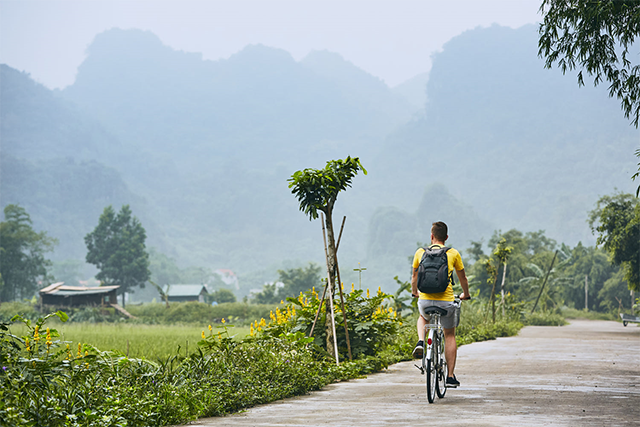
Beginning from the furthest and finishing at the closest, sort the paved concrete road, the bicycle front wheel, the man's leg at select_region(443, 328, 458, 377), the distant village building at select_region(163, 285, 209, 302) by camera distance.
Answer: the distant village building at select_region(163, 285, 209, 302) < the man's leg at select_region(443, 328, 458, 377) < the bicycle front wheel < the paved concrete road

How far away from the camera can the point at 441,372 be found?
6.72m

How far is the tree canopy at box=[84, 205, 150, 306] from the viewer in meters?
83.8

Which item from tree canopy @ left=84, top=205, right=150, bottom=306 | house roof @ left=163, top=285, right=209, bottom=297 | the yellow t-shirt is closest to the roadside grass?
the yellow t-shirt

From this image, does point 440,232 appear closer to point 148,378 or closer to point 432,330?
point 432,330

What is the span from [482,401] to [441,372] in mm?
500

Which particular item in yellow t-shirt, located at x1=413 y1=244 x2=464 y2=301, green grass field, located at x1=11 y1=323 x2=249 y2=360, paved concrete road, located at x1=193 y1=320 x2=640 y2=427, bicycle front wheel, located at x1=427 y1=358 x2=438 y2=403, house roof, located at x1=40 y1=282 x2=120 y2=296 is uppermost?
yellow t-shirt, located at x1=413 y1=244 x2=464 y2=301

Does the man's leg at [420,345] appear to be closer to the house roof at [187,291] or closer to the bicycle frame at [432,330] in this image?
the bicycle frame at [432,330]

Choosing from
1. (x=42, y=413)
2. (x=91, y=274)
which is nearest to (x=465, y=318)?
(x=42, y=413)

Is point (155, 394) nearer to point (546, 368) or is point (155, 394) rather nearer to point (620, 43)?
point (546, 368)

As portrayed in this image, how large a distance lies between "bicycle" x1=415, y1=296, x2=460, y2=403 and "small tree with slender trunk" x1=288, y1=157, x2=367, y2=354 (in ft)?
9.92

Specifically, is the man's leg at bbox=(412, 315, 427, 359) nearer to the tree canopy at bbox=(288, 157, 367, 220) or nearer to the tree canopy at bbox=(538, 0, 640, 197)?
the tree canopy at bbox=(288, 157, 367, 220)

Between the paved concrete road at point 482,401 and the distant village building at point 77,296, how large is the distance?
4928 centimetres

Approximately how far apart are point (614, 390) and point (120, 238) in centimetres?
8339

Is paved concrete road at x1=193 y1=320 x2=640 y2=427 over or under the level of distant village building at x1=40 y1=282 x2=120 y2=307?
over
